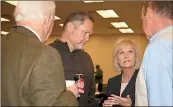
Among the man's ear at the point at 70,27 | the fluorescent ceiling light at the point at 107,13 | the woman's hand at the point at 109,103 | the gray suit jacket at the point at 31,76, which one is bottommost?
the woman's hand at the point at 109,103

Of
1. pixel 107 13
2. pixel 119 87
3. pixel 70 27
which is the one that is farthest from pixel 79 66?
pixel 107 13

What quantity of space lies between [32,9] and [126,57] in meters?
1.20

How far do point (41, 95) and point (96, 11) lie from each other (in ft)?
20.5

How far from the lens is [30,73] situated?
1.27 m

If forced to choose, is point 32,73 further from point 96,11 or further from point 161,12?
point 96,11

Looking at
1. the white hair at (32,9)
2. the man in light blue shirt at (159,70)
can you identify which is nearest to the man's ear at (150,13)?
the man in light blue shirt at (159,70)

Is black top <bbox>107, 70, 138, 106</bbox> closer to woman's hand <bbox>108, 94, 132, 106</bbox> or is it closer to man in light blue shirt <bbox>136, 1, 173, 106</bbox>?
woman's hand <bbox>108, 94, 132, 106</bbox>

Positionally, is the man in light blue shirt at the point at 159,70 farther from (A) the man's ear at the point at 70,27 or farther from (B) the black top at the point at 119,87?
(A) the man's ear at the point at 70,27

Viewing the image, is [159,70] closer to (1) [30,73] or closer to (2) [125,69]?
(1) [30,73]

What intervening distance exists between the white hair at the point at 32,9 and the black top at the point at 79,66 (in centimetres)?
64

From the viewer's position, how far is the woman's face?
2396mm

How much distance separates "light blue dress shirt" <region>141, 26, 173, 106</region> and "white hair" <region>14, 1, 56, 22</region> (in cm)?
57

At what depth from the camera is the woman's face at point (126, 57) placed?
2.40 metres

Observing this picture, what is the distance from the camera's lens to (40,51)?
130cm
